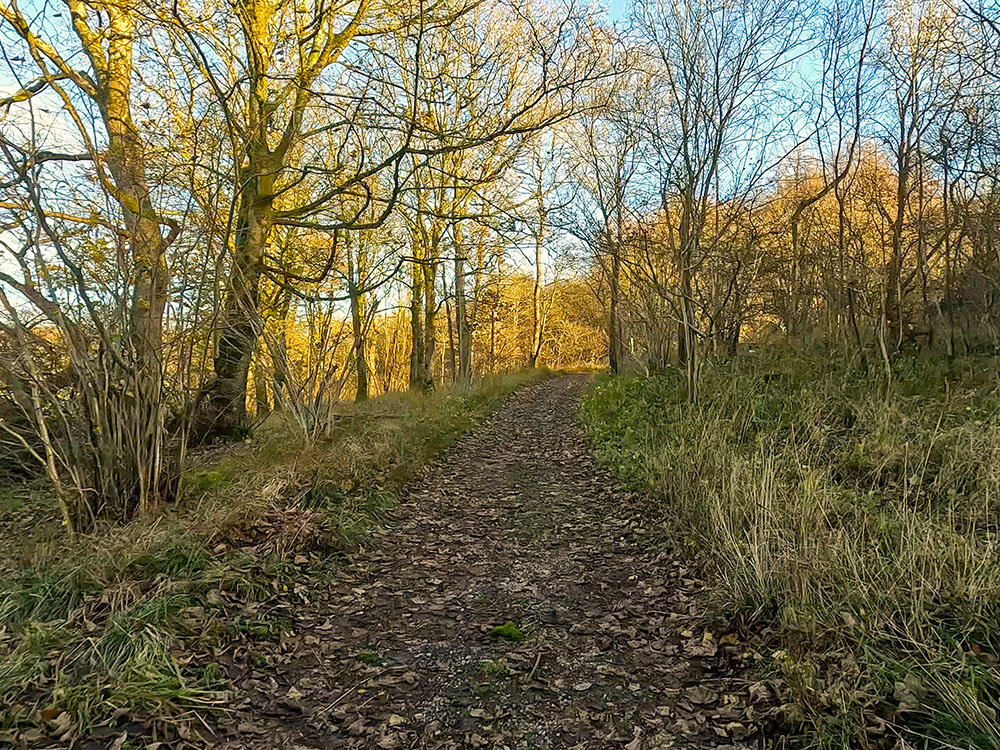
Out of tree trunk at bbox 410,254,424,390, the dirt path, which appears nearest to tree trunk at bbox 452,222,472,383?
tree trunk at bbox 410,254,424,390

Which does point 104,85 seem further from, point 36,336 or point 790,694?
point 790,694

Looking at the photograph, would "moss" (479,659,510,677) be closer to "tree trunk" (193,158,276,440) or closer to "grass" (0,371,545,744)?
"grass" (0,371,545,744)

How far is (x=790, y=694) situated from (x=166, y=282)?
6.05 metres

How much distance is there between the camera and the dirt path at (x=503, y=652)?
3.15m

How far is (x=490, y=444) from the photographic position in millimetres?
11039

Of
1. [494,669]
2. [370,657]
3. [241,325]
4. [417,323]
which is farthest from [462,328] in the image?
[494,669]

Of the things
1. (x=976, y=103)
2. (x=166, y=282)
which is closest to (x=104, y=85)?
(x=166, y=282)

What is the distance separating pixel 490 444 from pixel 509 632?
6956mm

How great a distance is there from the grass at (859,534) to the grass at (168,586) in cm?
325

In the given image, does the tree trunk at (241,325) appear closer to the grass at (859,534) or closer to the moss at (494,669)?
the moss at (494,669)

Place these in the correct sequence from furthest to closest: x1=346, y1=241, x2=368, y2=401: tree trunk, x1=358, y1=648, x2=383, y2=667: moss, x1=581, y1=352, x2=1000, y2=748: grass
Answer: x1=346, y1=241, x2=368, y2=401: tree trunk
x1=358, y1=648, x2=383, y2=667: moss
x1=581, y1=352, x2=1000, y2=748: grass

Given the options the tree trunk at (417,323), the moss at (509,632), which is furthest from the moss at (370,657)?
the tree trunk at (417,323)

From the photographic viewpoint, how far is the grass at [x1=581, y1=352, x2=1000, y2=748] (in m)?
2.87

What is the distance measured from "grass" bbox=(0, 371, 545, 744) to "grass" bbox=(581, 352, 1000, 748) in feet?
10.7
